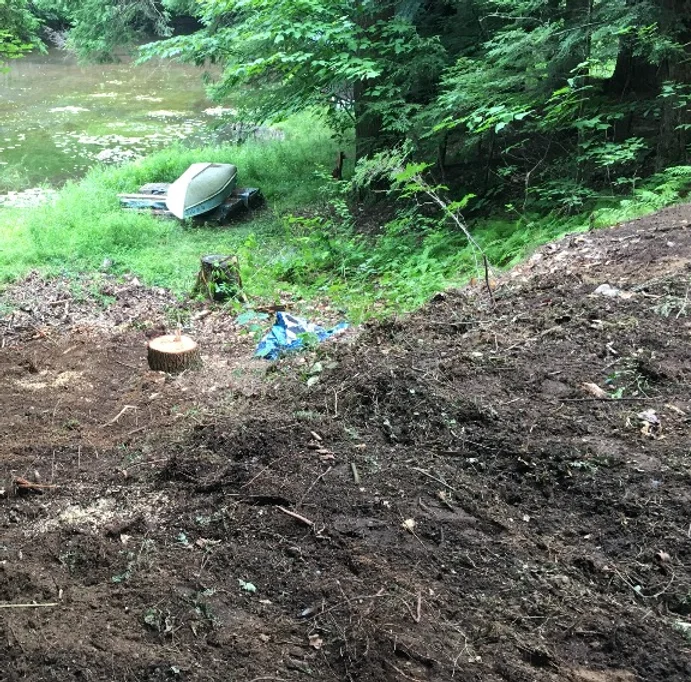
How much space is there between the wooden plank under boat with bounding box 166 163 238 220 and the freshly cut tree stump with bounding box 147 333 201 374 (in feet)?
22.9

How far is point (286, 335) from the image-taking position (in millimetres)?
6211

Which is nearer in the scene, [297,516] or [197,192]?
[297,516]

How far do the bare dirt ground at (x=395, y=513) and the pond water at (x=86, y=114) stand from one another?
485 inches

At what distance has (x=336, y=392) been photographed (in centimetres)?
394

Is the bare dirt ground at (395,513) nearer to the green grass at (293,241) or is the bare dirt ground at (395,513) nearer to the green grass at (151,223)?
the green grass at (293,241)

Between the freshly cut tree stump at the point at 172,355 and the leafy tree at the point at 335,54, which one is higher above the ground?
the leafy tree at the point at 335,54

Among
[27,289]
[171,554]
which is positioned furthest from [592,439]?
[27,289]

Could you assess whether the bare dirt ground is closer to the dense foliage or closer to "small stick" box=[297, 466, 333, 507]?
"small stick" box=[297, 466, 333, 507]

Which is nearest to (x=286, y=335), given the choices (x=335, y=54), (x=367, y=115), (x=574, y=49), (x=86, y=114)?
(x=574, y=49)

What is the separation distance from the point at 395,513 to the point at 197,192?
10787 mm

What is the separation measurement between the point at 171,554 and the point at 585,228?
→ 19.0ft

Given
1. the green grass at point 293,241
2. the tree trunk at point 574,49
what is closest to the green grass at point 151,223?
the green grass at point 293,241

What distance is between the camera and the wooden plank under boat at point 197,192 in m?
12.4

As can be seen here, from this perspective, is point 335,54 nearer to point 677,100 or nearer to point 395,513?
point 677,100
